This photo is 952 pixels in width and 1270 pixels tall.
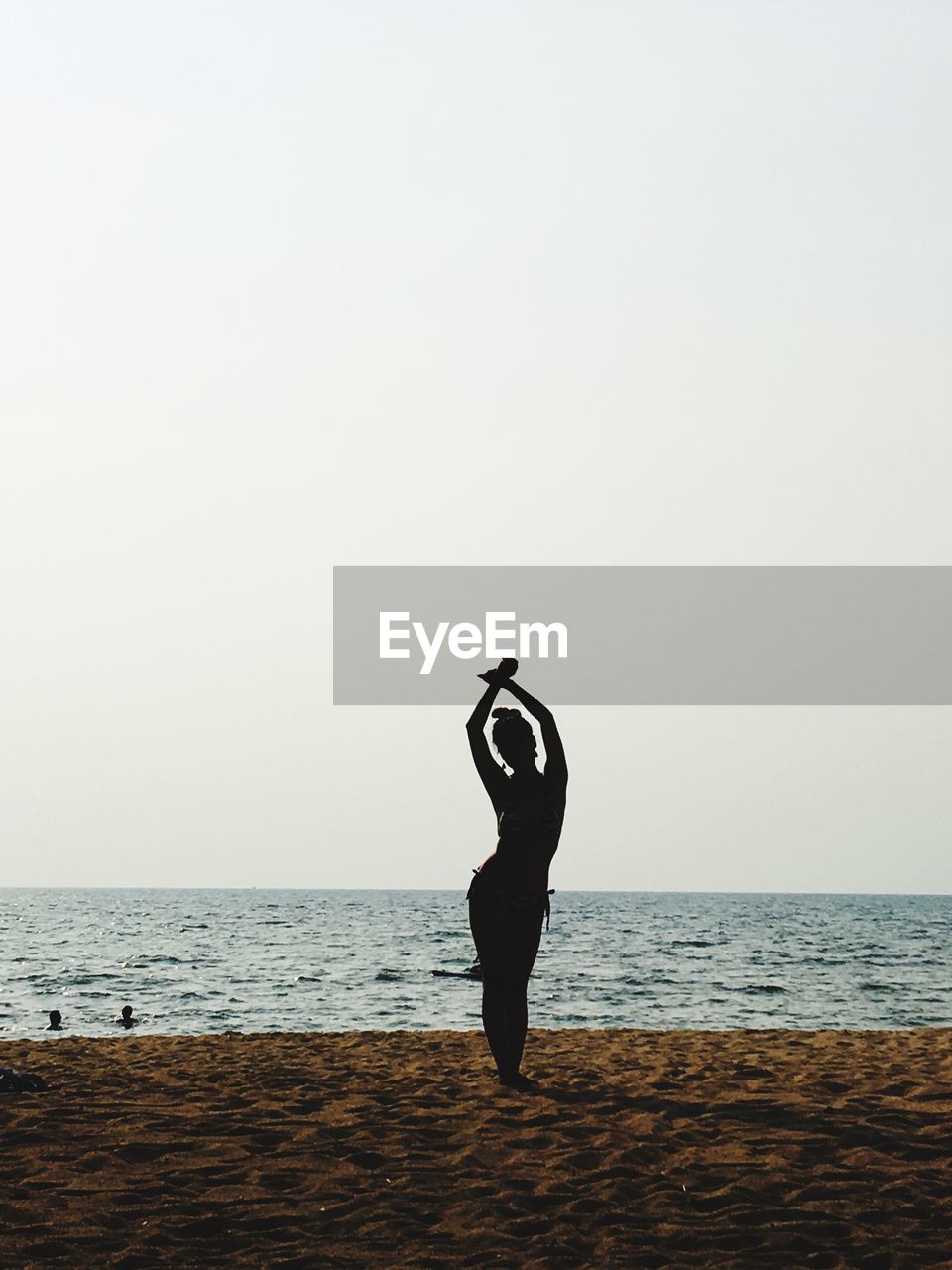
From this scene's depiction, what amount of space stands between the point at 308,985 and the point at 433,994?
550 centimetres

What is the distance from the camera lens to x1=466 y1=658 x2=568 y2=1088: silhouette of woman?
9453 millimetres

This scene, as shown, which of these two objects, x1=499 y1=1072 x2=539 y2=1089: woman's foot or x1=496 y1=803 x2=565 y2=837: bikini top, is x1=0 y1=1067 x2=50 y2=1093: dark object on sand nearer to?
x1=499 y1=1072 x2=539 y2=1089: woman's foot

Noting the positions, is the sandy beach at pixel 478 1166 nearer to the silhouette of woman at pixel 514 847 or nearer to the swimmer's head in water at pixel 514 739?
the silhouette of woman at pixel 514 847

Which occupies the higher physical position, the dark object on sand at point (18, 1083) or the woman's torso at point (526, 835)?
the woman's torso at point (526, 835)

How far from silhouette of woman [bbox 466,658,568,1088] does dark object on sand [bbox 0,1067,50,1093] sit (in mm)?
3553

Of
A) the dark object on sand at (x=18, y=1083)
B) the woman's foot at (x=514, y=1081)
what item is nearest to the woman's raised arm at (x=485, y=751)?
the woman's foot at (x=514, y=1081)

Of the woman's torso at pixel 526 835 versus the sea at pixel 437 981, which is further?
the sea at pixel 437 981

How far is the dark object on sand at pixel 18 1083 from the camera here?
999cm

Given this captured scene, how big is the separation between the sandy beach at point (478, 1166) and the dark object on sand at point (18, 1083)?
0.15 metres

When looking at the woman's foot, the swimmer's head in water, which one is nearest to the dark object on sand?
the woman's foot

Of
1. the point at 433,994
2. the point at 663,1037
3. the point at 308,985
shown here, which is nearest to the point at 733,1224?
the point at 663,1037

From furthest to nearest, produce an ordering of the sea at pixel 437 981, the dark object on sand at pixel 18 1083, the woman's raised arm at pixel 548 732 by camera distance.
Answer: the sea at pixel 437 981, the dark object on sand at pixel 18 1083, the woman's raised arm at pixel 548 732

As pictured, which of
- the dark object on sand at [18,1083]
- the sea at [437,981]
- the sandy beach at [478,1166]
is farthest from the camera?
the sea at [437,981]

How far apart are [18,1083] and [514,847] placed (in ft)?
14.0
